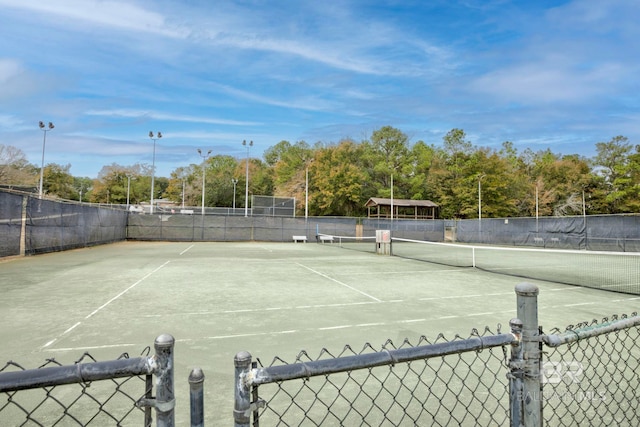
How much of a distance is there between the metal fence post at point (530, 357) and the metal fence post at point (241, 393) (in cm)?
141

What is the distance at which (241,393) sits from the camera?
1360 mm

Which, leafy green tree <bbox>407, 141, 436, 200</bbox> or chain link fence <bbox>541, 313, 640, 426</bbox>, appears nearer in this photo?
chain link fence <bbox>541, 313, 640, 426</bbox>

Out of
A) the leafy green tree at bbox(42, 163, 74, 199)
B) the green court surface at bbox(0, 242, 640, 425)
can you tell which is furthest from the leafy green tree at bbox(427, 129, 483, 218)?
the leafy green tree at bbox(42, 163, 74, 199)

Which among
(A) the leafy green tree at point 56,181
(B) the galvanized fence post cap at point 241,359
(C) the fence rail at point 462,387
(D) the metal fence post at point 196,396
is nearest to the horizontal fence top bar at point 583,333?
(C) the fence rail at point 462,387

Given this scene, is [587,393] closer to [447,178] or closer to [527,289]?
[527,289]

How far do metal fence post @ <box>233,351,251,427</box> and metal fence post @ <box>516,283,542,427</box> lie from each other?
1412 mm

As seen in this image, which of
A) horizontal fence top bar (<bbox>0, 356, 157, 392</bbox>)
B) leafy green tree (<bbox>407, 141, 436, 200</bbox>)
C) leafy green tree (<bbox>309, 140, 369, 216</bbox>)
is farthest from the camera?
leafy green tree (<bbox>407, 141, 436, 200</bbox>)

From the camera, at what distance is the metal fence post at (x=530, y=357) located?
6.19ft

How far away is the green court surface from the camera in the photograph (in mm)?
4402

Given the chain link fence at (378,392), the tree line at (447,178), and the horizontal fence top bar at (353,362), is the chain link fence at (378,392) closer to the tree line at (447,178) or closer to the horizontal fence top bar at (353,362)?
the horizontal fence top bar at (353,362)

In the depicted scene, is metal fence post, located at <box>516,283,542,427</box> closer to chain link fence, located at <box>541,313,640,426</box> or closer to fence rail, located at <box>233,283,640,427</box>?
fence rail, located at <box>233,283,640,427</box>

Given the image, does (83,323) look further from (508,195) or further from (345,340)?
(508,195)

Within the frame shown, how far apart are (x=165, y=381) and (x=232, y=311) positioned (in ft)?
17.4

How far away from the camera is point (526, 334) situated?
6.33ft
